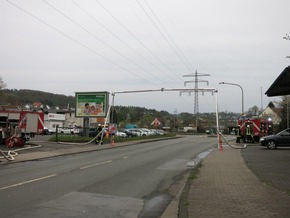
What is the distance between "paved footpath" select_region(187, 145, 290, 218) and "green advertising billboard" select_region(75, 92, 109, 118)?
2629cm

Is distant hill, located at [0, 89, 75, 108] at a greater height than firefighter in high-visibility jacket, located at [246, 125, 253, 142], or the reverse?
distant hill, located at [0, 89, 75, 108]

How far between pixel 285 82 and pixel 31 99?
116532mm

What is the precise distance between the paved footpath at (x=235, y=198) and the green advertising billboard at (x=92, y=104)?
26.3 m

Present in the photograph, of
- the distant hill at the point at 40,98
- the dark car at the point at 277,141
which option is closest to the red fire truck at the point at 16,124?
the dark car at the point at 277,141

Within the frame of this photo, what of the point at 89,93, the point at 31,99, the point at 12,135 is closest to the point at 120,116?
the point at 31,99

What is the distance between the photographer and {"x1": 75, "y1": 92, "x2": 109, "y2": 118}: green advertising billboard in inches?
1490

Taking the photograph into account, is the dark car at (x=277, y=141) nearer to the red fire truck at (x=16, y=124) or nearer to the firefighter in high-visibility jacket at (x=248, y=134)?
the firefighter in high-visibility jacket at (x=248, y=134)

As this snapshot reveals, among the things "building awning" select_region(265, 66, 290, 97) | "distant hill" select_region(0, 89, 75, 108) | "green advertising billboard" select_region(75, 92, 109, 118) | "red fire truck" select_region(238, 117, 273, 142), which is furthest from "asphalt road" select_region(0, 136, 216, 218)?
"distant hill" select_region(0, 89, 75, 108)

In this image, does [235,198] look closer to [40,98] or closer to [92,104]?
[92,104]

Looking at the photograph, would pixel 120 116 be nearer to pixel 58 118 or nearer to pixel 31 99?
pixel 31 99

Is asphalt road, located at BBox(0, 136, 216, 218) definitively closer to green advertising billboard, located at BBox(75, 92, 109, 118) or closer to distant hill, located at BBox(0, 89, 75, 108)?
green advertising billboard, located at BBox(75, 92, 109, 118)

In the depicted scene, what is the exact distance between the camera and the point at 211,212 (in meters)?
7.14

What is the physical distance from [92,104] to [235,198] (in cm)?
3082

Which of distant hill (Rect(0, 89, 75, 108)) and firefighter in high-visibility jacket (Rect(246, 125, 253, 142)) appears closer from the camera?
firefighter in high-visibility jacket (Rect(246, 125, 253, 142))
